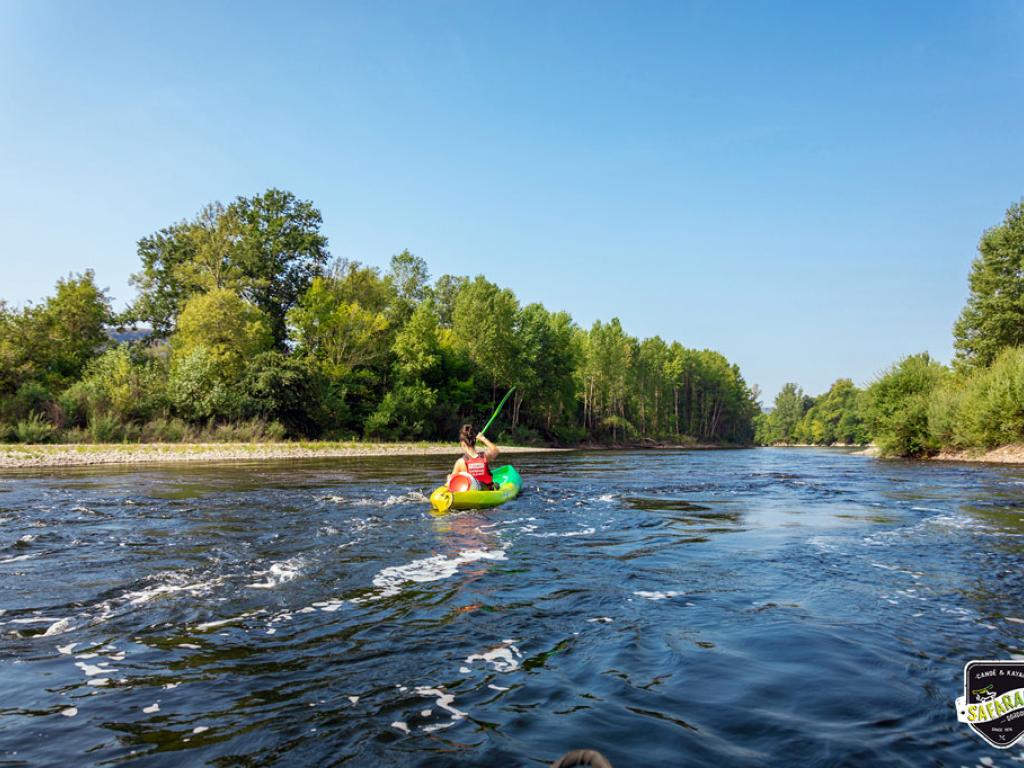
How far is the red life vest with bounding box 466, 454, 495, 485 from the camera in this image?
554 inches

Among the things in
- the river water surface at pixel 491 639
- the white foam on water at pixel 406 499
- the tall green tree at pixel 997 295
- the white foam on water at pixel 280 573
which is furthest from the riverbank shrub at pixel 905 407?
the white foam on water at pixel 280 573

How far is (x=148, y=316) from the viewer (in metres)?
54.2

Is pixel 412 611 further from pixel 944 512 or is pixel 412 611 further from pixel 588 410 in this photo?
pixel 588 410

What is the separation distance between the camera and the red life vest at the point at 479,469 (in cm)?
1406

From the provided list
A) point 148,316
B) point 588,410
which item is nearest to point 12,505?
point 148,316

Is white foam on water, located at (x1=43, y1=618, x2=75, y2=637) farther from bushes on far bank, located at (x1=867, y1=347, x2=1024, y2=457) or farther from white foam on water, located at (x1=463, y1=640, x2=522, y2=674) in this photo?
bushes on far bank, located at (x1=867, y1=347, x2=1024, y2=457)

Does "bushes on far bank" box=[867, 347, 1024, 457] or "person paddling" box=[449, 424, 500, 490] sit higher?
"bushes on far bank" box=[867, 347, 1024, 457]

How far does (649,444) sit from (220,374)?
59535 mm

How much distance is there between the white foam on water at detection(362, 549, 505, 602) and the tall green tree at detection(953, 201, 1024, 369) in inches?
1791

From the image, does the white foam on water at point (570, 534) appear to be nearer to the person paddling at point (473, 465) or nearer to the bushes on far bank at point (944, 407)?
the person paddling at point (473, 465)

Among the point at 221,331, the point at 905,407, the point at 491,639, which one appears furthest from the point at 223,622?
the point at 221,331

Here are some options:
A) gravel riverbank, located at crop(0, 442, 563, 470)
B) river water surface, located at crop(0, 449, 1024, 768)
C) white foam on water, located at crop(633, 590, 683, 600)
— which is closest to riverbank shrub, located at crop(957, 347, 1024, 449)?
river water surface, located at crop(0, 449, 1024, 768)

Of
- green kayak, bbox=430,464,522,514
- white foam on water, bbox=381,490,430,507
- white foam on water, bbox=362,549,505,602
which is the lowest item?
white foam on water, bbox=362,549,505,602

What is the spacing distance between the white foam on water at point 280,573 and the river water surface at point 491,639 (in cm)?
5
